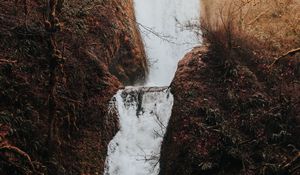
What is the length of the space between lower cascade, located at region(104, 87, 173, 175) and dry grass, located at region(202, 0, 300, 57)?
9.89 ft

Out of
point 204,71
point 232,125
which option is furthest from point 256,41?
point 232,125

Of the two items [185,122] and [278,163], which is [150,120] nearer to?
→ [185,122]

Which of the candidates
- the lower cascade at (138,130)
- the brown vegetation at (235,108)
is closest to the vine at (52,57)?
the lower cascade at (138,130)

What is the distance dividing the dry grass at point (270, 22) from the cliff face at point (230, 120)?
156 centimetres

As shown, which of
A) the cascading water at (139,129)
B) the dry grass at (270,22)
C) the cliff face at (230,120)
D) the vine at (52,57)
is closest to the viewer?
the vine at (52,57)

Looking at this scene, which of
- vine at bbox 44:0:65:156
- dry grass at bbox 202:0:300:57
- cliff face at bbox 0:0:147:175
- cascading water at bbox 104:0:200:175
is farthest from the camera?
dry grass at bbox 202:0:300:57

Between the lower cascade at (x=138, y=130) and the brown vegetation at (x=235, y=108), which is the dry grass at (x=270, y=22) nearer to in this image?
the brown vegetation at (x=235, y=108)

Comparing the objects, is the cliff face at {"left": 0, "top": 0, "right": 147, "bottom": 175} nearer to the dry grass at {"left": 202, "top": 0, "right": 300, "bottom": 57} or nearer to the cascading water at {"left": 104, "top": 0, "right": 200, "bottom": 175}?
the cascading water at {"left": 104, "top": 0, "right": 200, "bottom": 175}

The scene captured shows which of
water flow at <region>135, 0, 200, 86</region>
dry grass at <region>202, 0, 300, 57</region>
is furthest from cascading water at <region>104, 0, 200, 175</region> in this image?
water flow at <region>135, 0, 200, 86</region>

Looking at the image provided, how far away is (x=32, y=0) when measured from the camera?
586 inches

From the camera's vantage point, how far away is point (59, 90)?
12.6 meters

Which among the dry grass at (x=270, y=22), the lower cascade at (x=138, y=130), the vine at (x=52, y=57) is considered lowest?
the lower cascade at (x=138, y=130)

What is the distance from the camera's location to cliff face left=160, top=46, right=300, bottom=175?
11797 millimetres

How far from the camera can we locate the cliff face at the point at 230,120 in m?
11.8
